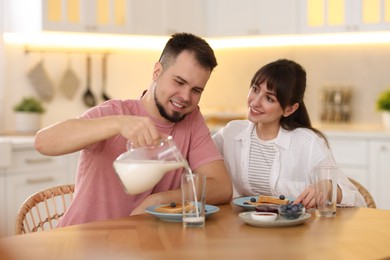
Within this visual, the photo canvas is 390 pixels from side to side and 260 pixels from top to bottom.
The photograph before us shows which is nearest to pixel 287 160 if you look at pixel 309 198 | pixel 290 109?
pixel 290 109

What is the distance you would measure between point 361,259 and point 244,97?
4.07 metres

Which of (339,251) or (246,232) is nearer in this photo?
(339,251)

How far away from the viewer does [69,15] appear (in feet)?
15.5

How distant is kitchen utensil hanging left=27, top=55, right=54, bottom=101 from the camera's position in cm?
493

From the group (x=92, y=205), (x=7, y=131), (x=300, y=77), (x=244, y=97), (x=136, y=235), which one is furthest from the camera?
(x=244, y=97)

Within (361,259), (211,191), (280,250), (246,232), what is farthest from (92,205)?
(361,259)

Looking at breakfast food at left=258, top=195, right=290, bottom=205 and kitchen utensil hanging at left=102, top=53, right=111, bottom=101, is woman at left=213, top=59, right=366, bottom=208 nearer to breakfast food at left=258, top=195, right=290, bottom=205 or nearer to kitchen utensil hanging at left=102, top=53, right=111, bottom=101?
breakfast food at left=258, top=195, right=290, bottom=205

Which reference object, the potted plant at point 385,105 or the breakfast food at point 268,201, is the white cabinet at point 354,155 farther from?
the breakfast food at point 268,201

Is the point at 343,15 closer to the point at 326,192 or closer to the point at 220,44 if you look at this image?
the point at 220,44

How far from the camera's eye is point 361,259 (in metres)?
1.55

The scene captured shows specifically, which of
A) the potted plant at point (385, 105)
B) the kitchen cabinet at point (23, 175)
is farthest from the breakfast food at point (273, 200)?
the potted plant at point (385, 105)

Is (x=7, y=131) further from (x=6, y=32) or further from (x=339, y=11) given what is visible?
(x=339, y=11)

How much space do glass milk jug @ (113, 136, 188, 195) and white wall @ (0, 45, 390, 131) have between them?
3.17 meters

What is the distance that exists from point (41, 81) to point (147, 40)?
0.97 meters
